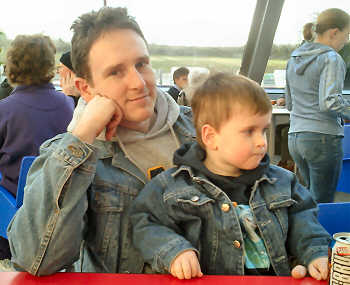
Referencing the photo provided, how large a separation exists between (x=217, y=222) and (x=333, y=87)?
2.02 metres

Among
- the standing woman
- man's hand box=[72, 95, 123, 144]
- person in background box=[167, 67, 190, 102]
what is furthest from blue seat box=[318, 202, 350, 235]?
person in background box=[167, 67, 190, 102]

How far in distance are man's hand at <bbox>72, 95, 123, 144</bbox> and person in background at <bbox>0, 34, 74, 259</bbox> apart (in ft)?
5.21

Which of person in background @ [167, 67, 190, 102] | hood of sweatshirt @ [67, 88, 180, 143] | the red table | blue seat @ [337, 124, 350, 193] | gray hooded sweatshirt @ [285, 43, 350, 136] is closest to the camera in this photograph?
the red table

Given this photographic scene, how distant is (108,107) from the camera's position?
4.19 feet

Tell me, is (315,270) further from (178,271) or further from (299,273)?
(178,271)

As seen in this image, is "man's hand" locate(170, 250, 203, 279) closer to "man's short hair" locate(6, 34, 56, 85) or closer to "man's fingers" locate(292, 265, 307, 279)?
"man's fingers" locate(292, 265, 307, 279)

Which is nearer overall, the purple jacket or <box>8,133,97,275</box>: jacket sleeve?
<box>8,133,97,275</box>: jacket sleeve

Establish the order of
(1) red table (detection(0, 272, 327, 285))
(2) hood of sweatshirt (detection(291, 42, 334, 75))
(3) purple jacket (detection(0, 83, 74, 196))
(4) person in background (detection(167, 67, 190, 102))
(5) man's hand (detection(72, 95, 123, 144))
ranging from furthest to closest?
(4) person in background (detection(167, 67, 190, 102)), (2) hood of sweatshirt (detection(291, 42, 334, 75)), (3) purple jacket (detection(0, 83, 74, 196)), (5) man's hand (detection(72, 95, 123, 144)), (1) red table (detection(0, 272, 327, 285))

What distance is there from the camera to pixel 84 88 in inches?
55.1

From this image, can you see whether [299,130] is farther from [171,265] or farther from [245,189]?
[171,265]

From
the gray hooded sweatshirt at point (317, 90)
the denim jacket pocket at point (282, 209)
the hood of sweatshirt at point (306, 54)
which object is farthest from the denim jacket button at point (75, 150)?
the hood of sweatshirt at point (306, 54)

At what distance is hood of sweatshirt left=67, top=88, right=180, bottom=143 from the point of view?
1.43 meters

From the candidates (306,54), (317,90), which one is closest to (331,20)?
(306,54)

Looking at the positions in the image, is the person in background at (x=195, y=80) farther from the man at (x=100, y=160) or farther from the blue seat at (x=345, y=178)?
the blue seat at (x=345, y=178)
